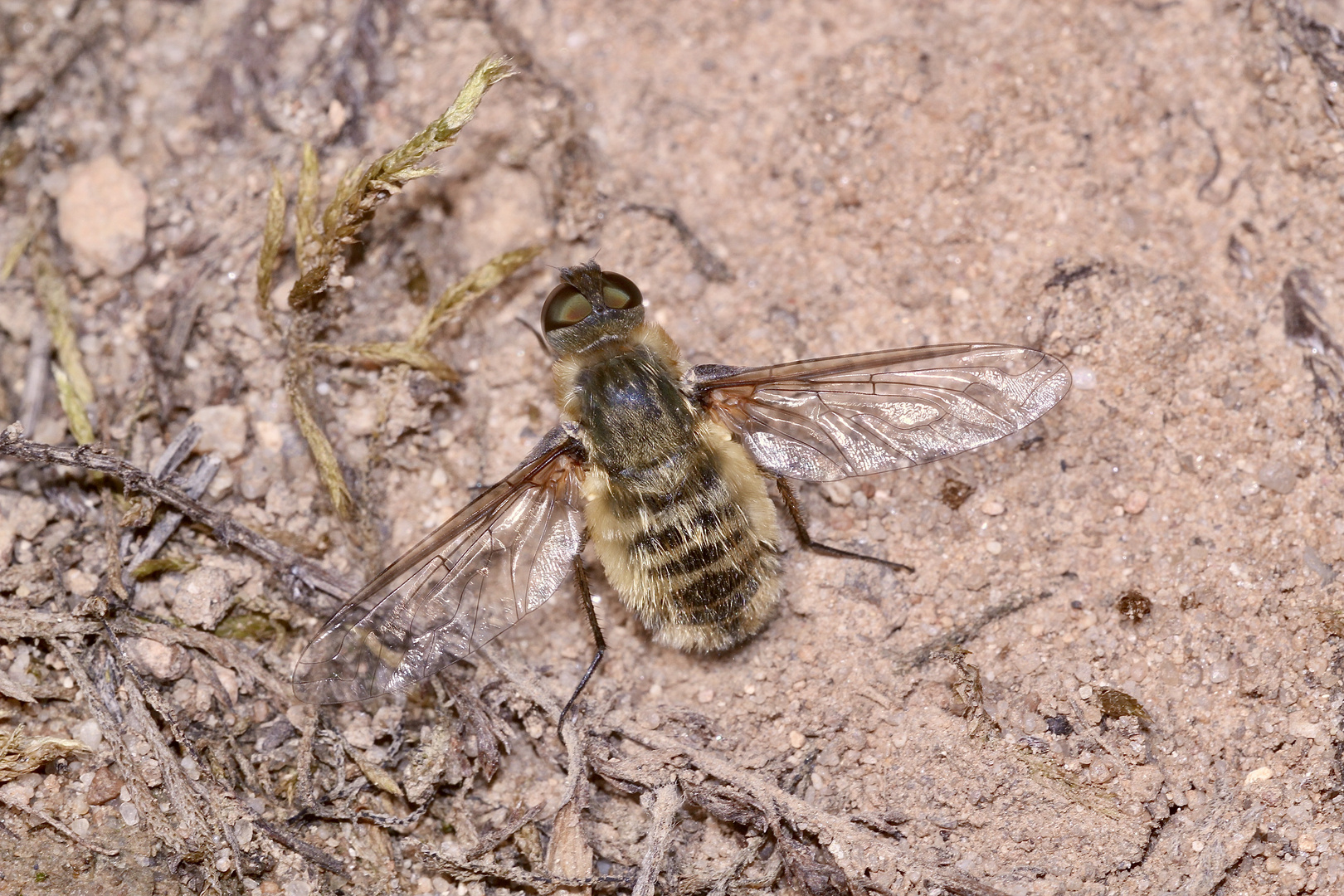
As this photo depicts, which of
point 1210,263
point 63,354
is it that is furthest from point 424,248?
point 1210,263

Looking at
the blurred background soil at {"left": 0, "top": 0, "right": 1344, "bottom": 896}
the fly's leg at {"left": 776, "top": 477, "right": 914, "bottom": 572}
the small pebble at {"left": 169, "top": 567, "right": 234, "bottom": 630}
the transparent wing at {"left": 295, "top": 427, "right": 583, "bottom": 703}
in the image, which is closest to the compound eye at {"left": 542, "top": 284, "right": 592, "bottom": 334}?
the transparent wing at {"left": 295, "top": 427, "right": 583, "bottom": 703}

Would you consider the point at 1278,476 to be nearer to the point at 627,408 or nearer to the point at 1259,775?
the point at 1259,775

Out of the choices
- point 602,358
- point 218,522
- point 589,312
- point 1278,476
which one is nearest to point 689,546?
point 602,358

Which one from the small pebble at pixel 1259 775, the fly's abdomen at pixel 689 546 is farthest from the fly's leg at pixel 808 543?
the small pebble at pixel 1259 775

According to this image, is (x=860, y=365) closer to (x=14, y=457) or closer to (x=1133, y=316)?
(x=1133, y=316)

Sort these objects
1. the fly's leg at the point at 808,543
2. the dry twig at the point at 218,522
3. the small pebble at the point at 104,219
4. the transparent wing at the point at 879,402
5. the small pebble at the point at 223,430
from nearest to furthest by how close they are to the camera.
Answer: the transparent wing at the point at 879,402 → the dry twig at the point at 218,522 → the fly's leg at the point at 808,543 → the small pebble at the point at 223,430 → the small pebble at the point at 104,219

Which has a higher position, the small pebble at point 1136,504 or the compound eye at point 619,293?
the compound eye at point 619,293

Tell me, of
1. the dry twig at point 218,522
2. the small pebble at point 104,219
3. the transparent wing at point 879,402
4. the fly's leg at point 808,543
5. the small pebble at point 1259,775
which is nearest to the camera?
the small pebble at point 1259,775

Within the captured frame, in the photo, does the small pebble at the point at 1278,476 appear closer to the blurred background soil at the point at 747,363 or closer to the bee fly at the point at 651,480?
the blurred background soil at the point at 747,363
